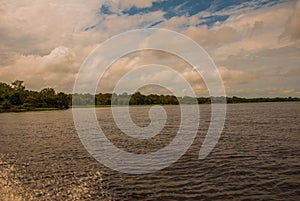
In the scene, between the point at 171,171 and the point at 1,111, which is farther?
the point at 1,111

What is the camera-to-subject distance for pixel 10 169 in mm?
26578

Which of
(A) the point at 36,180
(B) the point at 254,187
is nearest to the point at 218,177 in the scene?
(B) the point at 254,187

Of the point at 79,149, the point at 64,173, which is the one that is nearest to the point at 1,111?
the point at 79,149

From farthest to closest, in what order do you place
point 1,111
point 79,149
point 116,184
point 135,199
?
point 1,111 < point 79,149 < point 116,184 < point 135,199

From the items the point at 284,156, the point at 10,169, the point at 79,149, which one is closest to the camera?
the point at 10,169

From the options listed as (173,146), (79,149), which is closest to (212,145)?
(173,146)

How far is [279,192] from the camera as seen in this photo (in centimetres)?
1897

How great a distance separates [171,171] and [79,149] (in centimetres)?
1786

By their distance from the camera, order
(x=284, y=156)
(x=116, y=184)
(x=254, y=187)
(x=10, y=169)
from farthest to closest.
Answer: (x=284, y=156) → (x=10, y=169) → (x=116, y=184) → (x=254, y=187)

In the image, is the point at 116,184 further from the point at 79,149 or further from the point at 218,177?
the point at 79,149

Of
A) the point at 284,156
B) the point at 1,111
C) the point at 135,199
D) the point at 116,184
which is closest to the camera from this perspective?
the point at 135,199

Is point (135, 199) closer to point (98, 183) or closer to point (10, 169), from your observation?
point (98, 183)

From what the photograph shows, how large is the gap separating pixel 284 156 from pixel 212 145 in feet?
33.5

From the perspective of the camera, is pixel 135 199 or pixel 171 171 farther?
pixel 171 171
